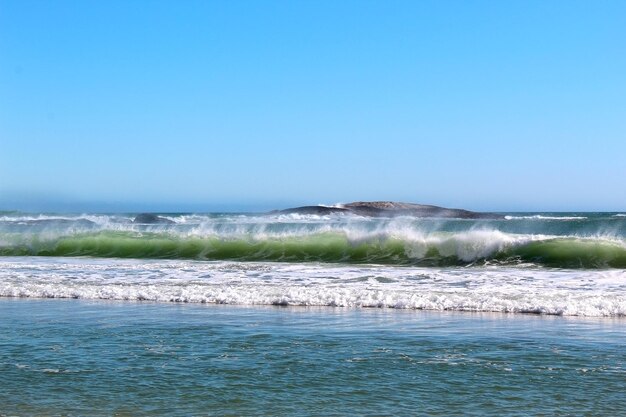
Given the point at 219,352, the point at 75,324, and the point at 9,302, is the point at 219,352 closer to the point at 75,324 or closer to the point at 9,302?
the point at 75,324

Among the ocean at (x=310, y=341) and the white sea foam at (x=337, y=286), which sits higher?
the white sea foam at (x=337, y=286)

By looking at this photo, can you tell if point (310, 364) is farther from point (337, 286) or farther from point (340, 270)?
point (340, 270)

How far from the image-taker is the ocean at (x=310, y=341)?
6.40 metres

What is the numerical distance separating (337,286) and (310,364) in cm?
756

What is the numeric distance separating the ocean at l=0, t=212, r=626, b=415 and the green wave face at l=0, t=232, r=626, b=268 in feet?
11.9

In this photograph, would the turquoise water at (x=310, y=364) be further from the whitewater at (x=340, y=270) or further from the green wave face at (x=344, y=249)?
the green wave face at (x=344, y=249)

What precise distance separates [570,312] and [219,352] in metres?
6.11

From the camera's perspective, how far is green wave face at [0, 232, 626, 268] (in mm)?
24047

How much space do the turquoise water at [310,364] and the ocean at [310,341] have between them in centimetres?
2

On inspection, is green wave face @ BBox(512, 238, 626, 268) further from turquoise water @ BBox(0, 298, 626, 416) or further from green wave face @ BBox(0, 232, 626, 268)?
turquoise water @ BBox(0, 298, 626, 416)

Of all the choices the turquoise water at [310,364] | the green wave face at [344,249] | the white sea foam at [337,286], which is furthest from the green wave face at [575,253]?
the turquoise water at [310,364]

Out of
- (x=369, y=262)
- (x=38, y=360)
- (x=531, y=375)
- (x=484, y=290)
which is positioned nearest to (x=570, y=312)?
(x=484, y=290)

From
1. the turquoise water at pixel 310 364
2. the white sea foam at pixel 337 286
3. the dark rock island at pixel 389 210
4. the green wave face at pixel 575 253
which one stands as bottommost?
the turquoise water at pixel 310 364

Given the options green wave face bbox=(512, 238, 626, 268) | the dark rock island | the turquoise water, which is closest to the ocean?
the turquoise water
